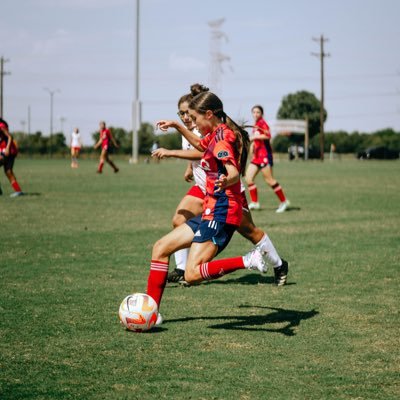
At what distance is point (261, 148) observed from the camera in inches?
652

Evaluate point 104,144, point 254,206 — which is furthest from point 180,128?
point 104,144

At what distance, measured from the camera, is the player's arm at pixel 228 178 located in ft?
18.4

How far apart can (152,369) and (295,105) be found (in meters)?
117

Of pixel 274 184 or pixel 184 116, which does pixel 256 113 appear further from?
pixel 184 116

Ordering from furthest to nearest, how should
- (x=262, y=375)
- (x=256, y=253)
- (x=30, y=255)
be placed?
(x=30, y=255) < (x=256, y=253) < (x=262, y=375)

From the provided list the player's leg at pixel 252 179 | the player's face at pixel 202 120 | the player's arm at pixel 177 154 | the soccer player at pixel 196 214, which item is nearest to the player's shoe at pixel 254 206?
the player's leg at pixel 252 179

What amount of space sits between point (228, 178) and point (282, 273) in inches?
99.9

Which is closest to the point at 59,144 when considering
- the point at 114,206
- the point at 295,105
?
the point at 295,105

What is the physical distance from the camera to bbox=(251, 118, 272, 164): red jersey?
634 inches

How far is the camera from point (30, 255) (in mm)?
10148

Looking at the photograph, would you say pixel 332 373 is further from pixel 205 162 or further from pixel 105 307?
pixel 105 307

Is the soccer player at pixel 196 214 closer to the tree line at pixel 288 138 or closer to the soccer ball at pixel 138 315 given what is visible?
the soccer ball at pixel 138 315

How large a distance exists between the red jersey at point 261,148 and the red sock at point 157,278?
994cm

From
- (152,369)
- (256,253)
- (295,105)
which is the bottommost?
(152,369)
